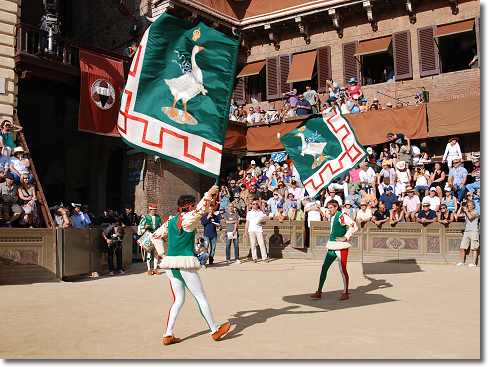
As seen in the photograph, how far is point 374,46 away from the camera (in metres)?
21.5

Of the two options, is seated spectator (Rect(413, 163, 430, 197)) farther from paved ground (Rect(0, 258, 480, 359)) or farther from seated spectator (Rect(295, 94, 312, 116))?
seated spectator (Rect(295, 94, 312, 116))

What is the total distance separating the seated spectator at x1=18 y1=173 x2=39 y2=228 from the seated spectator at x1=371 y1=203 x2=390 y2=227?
10.2 metres

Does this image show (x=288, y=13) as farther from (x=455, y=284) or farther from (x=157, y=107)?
(x=157, y=107)

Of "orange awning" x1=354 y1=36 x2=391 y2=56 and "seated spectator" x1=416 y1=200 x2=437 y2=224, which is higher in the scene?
"orange awning" x1=354 y1=36 x2=391 y2=56

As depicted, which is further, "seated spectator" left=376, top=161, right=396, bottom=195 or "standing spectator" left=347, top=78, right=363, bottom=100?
"standing spectator" left=347, top=78, right=363, bottom=100

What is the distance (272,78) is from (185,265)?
19317mm

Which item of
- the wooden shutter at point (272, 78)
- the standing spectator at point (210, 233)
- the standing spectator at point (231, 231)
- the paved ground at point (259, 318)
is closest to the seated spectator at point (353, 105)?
the wooden shutter at point (272, 78)

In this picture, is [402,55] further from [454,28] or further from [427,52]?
[454,28]

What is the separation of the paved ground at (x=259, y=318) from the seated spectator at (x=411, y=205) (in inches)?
112

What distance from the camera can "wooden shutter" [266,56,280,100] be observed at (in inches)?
942

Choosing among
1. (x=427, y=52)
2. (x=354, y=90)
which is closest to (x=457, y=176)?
(x=354, y=90)

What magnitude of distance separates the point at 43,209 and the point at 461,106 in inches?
603

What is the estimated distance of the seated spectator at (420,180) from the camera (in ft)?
53.0

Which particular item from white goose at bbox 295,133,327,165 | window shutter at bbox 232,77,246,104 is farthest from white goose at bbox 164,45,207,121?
window shutter at bbox 232,77,246,104
